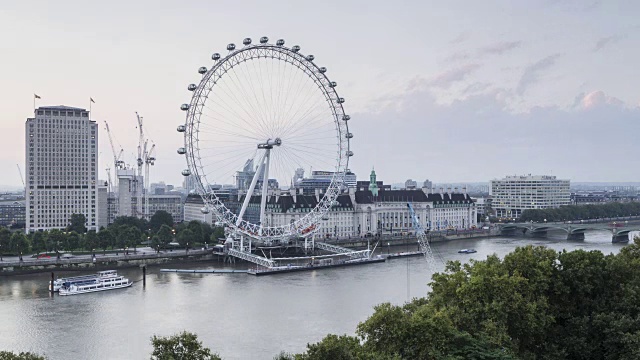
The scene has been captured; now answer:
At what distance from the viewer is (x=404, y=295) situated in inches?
1064

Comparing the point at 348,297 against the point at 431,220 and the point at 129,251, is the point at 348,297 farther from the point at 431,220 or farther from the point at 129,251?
the point at 431,220

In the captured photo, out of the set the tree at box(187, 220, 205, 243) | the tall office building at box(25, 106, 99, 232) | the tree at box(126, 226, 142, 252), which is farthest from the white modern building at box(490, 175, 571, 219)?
the tree at box(126, 226, 142, 252)

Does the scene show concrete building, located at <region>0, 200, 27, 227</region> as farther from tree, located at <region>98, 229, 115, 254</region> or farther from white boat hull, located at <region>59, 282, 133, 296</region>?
white boat hull, located at <region>59, 282, 133, 296</region>

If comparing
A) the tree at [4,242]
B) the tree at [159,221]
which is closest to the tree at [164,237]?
the tree at [4,242]

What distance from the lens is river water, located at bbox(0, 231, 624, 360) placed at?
19469 millimetres

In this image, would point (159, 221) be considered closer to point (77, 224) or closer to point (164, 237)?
point (77, 224)

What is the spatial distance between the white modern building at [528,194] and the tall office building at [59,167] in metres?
56.6

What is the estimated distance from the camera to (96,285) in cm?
2873

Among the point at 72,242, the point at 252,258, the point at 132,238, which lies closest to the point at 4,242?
the point at 72,242

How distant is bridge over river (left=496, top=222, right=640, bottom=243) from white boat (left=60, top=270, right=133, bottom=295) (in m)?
37.0

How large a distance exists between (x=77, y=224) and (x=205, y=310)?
1221 inches

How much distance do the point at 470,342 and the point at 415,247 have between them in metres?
37.3

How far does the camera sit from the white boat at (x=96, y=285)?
28.2 m

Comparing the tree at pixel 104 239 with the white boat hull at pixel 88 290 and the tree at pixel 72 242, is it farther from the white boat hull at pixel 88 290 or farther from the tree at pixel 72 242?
the white boat hull at pixel 88 290
